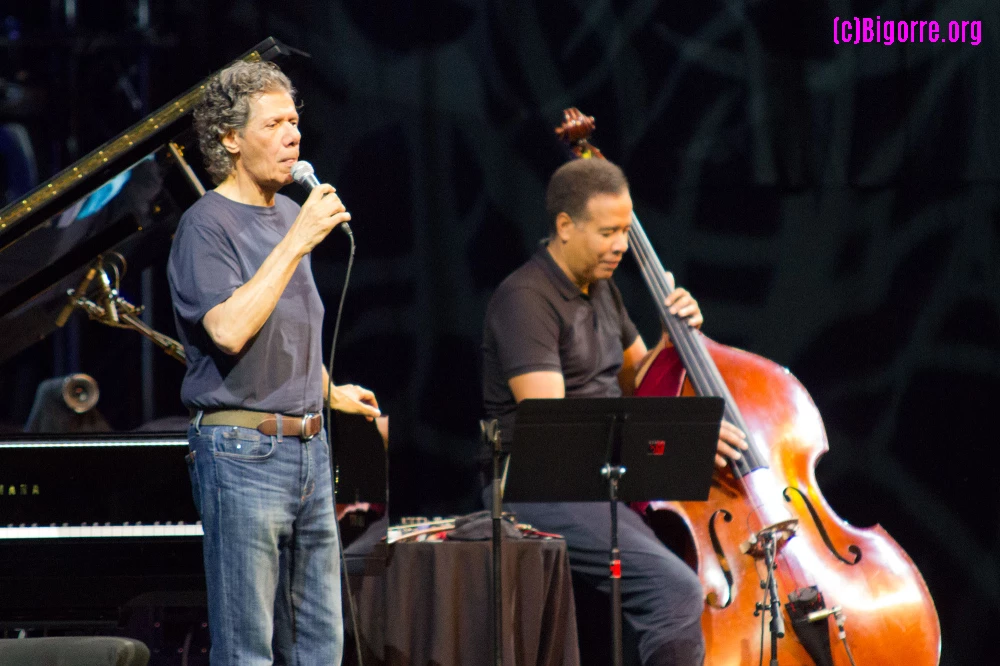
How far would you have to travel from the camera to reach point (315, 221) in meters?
2.27

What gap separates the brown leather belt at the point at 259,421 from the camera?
2301 millimetres

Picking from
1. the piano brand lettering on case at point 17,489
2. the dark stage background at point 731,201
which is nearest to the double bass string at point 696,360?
the dark stage background at point 731,201

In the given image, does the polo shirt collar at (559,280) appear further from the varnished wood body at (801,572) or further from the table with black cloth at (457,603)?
the table with black cloth at (457,603)

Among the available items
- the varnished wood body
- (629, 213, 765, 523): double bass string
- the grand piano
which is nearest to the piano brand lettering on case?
the grand piano

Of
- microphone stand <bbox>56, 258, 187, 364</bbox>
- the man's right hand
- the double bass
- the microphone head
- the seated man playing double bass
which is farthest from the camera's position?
microphone stand <bbox>56, 258, 187, 364</bbox>

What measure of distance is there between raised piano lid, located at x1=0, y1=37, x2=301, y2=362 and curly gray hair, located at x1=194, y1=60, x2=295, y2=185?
0.61 metres

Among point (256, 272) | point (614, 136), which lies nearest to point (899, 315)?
point (614, 136)

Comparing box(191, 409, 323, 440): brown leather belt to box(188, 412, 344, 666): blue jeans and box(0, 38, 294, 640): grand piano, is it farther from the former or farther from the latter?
box(0, 38, 294, 640): grand piano

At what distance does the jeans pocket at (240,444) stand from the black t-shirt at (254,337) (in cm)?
5

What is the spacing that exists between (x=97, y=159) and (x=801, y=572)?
84.2 inches

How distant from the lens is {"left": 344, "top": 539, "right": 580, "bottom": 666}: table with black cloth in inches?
117

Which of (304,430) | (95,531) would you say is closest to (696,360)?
(304,430)

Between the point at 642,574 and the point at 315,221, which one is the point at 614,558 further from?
the point at 315,221

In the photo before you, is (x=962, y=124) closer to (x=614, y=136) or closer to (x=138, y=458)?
(x=614, y=136)
